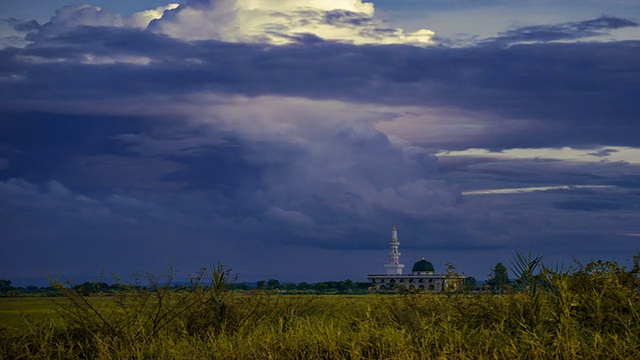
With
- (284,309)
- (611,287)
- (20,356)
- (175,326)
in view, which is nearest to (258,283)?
(284,309)

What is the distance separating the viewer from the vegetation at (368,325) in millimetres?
19312

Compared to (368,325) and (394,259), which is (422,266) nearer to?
(394,259)

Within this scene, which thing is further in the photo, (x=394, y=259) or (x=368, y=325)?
(x=394, y=259)

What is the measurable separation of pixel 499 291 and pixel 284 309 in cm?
703

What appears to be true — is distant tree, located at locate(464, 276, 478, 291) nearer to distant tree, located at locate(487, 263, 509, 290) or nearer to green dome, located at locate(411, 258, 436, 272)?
distant tree, located at locate(487, 263, 509, 290)

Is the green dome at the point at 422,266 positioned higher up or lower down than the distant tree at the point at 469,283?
higher up

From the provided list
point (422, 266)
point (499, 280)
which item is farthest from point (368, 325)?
point (422, 266)

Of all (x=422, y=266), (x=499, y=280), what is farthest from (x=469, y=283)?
(x=422, y=266)

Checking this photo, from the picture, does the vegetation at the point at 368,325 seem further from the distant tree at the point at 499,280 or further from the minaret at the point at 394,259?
the minaret at the point at 394,259

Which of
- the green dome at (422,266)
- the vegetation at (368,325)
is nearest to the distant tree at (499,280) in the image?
the vegetation at (368,325)

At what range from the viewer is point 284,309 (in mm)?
26672

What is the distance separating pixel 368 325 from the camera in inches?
858

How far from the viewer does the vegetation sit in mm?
19312

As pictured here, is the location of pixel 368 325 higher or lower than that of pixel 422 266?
lower
